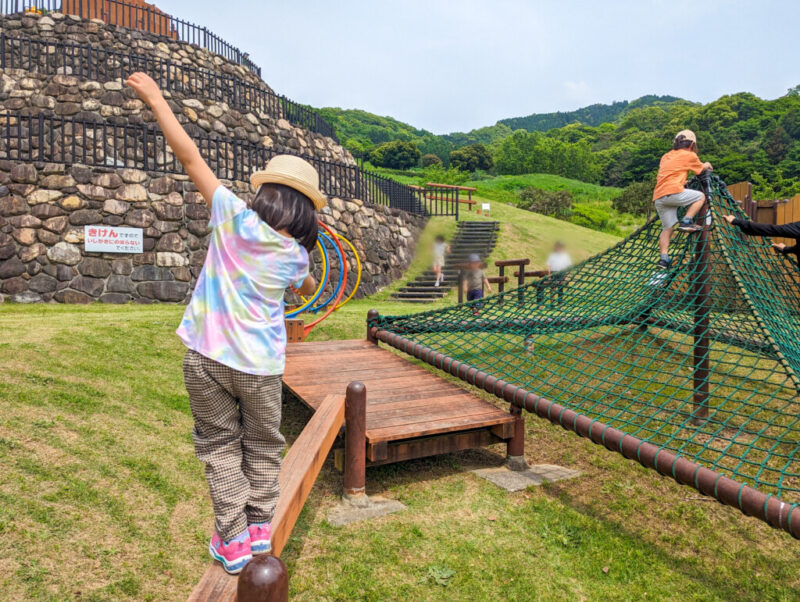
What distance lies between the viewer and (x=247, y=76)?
17.8 meters

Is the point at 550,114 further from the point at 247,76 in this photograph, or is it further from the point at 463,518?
the point at 463,518

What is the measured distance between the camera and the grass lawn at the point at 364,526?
2533 mm

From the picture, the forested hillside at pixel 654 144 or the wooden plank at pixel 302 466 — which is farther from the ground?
the forested hillside at pixel 654 144

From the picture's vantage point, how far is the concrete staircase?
43.5 ft

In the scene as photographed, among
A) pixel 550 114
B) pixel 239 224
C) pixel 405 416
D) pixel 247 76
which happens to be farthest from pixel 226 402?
pixel 550 114

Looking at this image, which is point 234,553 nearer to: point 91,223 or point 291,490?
point 291,490

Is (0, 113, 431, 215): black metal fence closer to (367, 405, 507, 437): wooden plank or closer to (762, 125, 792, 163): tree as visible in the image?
(367, 405, 507, 437): wooden plank

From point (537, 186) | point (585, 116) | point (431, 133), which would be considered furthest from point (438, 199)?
point (585, 116)

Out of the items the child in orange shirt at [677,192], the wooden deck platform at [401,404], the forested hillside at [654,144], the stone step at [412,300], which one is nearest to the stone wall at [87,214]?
the stone step at [412,300]

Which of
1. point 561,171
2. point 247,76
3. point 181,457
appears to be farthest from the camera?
point 561,171

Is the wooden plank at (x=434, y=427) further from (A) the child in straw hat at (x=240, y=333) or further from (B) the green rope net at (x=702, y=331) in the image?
(A) the child in straw hat at (x=240, y=333)

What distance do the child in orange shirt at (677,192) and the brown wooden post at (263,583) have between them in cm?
472

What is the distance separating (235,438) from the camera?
1979mm

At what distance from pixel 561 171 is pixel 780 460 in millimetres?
49761
